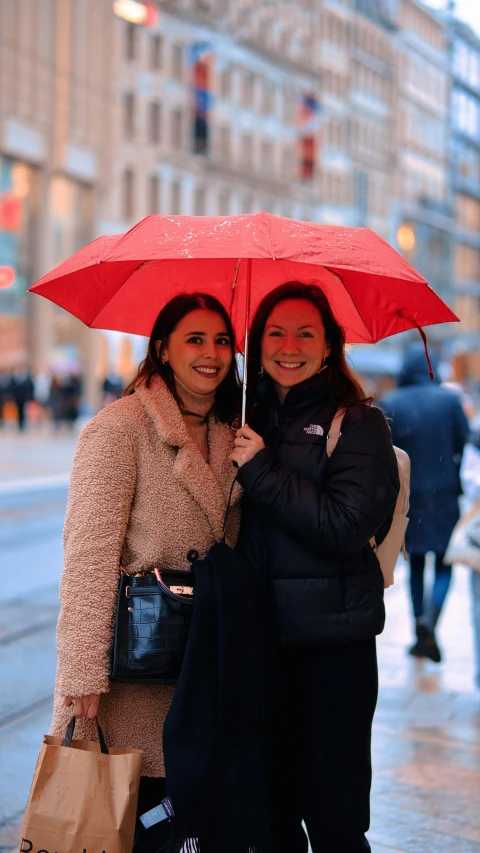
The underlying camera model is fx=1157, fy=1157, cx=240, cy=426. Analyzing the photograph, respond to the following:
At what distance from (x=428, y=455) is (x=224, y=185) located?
159ft

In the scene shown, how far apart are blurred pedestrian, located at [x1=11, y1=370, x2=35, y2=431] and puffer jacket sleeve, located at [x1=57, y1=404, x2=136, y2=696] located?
1121 inches

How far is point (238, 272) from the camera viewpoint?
381cm

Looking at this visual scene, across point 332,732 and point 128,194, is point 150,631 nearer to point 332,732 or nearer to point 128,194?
point 332,732

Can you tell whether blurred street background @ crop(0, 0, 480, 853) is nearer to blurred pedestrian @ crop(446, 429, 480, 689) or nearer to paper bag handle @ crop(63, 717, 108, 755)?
blurred pedestrian @ crop(446, 429, 480, 689)

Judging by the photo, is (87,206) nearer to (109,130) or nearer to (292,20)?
(109,130)

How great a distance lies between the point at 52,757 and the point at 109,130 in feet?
130

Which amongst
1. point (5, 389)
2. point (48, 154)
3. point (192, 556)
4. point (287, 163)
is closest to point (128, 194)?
point (48, 154)

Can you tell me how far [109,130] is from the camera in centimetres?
4066

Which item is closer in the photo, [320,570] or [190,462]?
[320,570]

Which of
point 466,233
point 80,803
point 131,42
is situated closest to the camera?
point 80,803

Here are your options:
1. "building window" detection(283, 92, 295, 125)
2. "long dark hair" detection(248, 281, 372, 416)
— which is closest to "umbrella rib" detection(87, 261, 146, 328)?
"long dark hair" detection(248, 281, 372, 416)

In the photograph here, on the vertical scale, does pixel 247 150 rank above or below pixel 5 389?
above

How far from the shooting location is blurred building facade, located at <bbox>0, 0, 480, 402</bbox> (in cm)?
3572

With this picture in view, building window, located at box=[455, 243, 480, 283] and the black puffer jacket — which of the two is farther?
building window, located at box=[455, 243, 480, 283]
